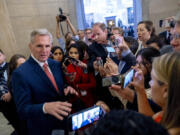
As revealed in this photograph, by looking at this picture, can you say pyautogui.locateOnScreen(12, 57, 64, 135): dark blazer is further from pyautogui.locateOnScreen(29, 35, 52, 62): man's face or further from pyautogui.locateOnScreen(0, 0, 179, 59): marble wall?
pyautogui.locateOnScreen(0, 0, 179, 59): marble wall

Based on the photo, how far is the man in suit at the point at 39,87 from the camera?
4.58 ft

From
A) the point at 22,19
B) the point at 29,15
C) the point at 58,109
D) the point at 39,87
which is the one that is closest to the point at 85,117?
the point at 58,109

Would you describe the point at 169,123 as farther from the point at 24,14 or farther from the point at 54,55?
the point at 24,14

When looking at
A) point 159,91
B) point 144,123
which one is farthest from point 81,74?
point 144,123

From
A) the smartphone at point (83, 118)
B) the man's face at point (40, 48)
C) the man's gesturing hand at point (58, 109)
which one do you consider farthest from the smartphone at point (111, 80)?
the man's face at point (40, 48)

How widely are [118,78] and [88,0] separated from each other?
600 cm

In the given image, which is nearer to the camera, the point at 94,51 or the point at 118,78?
the point at 118,78

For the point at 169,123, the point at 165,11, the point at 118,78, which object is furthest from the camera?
the point at 165,11

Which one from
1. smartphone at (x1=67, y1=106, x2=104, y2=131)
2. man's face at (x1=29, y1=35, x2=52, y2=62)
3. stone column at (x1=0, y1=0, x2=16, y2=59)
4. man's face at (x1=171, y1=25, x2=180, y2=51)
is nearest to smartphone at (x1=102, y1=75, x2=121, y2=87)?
smartphone at (x1=67, y1=106, x2=104, y2=131)

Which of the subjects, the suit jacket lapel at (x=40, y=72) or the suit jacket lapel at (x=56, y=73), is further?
the suit jacket lapel at (x=56, y=73)

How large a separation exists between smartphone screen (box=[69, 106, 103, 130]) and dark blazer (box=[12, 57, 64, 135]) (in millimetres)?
316

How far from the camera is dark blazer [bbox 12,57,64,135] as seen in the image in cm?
139

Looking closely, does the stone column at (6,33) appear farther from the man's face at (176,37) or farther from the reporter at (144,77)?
the man's face at (176,37)

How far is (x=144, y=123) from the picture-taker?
0.50 meters
